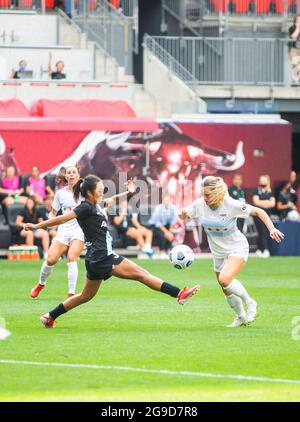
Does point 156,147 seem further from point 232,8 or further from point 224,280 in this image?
point 224,280

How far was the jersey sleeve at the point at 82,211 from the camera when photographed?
1508 centimetres

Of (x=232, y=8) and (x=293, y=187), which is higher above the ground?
(x=232, y=8)

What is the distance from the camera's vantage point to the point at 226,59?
1629 inches

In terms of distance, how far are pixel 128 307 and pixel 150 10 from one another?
2676cm

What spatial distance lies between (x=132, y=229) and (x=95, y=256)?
1824 centimetres

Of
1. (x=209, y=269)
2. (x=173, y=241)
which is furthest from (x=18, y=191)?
(x=209, y=269)

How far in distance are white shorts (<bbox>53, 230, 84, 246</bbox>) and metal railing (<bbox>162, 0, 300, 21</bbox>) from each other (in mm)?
24293

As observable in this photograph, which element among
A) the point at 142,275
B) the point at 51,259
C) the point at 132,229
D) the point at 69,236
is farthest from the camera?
the point at 132,229

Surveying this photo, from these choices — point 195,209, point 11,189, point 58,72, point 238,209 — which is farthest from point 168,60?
point 238,209

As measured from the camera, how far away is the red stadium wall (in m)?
34.0

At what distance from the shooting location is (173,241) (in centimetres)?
3447

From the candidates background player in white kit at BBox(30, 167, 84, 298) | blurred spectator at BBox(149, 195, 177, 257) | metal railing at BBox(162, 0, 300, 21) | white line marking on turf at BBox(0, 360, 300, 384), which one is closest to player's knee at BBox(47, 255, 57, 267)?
background player in white kit at BBox(30, 167, 84, 298)
